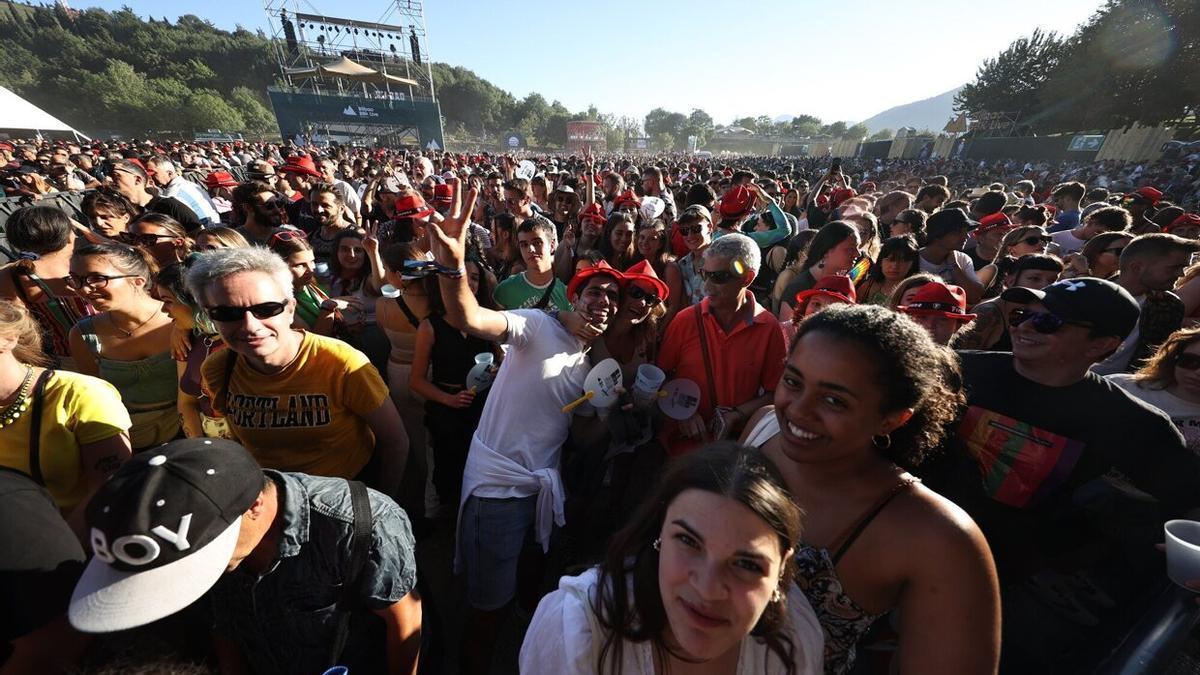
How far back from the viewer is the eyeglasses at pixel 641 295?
288 cm

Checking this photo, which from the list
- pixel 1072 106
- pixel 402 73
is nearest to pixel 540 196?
pixel 1072 106

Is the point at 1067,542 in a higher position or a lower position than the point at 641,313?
lower

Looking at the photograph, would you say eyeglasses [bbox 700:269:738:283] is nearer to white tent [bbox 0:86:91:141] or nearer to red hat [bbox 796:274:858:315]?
red hat [bbox 796:274:858:315]

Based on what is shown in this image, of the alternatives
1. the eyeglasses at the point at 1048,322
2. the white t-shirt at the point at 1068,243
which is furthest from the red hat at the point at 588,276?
the white t-shirt at the point at 1068,243

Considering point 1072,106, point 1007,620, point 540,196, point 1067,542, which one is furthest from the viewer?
point 1072,106

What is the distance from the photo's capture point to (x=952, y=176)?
27.7 metres

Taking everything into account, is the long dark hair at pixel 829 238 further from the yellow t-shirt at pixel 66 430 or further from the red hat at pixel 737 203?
the yellow t-shirt at pixel 66 430

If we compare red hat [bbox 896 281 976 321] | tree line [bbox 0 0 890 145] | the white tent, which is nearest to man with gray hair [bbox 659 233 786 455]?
red hat [bbox 896 281 976 321]

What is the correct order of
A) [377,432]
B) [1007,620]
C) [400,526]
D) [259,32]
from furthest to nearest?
[259,32] → [377,432] → [1007,620] → [400,526]

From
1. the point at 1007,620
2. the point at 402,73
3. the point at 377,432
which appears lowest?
the point at 1007,620

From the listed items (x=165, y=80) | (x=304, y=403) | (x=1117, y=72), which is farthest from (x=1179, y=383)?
(x=165, y=80)

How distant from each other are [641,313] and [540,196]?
702 cm

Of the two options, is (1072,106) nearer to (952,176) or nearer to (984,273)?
(952,176)

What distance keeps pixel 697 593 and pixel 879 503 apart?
28.4 inches
